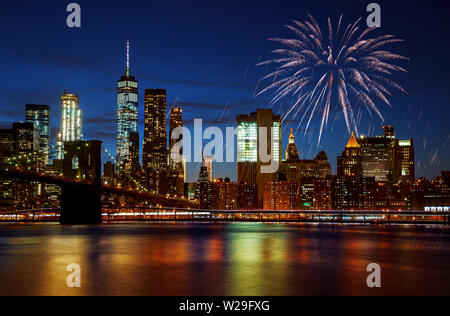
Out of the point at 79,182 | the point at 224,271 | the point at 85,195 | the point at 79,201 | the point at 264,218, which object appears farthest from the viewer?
the point at 264,218

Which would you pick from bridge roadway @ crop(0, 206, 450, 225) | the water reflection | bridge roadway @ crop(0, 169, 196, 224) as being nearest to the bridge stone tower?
bridge roadway @ crop(0, 169, 196, 224)

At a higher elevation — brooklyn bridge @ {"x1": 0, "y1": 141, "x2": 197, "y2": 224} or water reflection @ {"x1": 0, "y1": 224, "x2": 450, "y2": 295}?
brooklyn bridge @ {"x1": 0, "y1": 141, "x2": 197, "y2": 224}

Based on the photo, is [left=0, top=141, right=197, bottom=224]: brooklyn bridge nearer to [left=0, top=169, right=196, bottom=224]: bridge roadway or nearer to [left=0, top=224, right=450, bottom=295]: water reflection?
[left=0, top=169, right=196, bottom=224]: bridge roadway

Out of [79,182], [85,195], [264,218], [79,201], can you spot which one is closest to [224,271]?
[79,182]

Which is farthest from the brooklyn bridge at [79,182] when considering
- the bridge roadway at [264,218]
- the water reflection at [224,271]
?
the water reflection at [224,271]

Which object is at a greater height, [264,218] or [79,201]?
[79,201]

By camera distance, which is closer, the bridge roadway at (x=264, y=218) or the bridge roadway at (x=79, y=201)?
the bridge roadway at (x=79, y=201)

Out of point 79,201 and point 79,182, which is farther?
point 79,201

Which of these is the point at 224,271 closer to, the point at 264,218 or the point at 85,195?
the point at 85,195

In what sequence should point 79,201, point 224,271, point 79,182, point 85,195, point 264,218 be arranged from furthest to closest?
1. point 264,218
2. point 85,195
3. point 79,201
4. point 79,182
5. point 224,271

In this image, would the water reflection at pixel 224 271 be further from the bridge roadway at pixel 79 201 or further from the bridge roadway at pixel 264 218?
the bridge roadway at pixel 264 218
